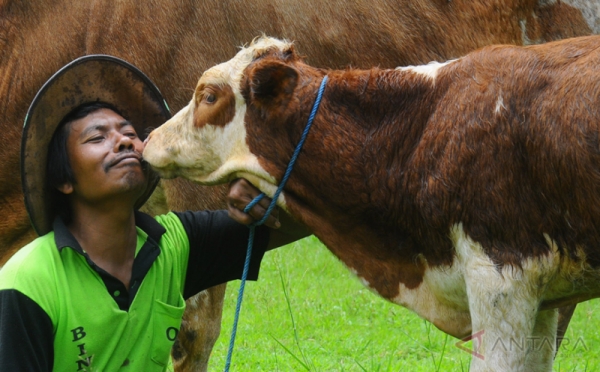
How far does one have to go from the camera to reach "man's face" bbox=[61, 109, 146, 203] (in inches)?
141

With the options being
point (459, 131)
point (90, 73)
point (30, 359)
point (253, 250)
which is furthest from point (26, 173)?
point (459, 131)

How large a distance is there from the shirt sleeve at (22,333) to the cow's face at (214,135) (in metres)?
0.79

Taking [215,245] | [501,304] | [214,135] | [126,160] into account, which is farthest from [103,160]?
[501,304]

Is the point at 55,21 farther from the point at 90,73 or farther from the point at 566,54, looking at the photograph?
the point at 566,54

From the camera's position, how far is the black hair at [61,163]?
3674mm

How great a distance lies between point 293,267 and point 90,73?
16.5ft

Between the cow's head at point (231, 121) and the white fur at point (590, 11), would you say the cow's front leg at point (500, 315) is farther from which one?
the white fur at point (590, 11)

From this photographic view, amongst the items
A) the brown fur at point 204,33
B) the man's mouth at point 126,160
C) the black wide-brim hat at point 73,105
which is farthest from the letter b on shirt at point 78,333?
the brown fur at point 204,33

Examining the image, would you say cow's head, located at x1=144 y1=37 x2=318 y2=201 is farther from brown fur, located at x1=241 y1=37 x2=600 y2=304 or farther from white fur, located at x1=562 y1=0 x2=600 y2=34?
white fur, located at x1=562 y1=0 x2=600 y2=34

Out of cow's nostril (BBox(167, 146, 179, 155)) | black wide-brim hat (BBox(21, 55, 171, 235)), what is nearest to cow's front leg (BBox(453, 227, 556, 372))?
cow's nostril (BBox(167, 146, 179, 155))

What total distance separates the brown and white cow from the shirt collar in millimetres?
262

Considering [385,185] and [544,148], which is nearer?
[544,148]

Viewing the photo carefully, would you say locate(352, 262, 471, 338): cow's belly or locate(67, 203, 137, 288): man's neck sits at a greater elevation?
locate(67, 203, 137, 288): man's neck

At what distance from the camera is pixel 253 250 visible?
407 centimetres
